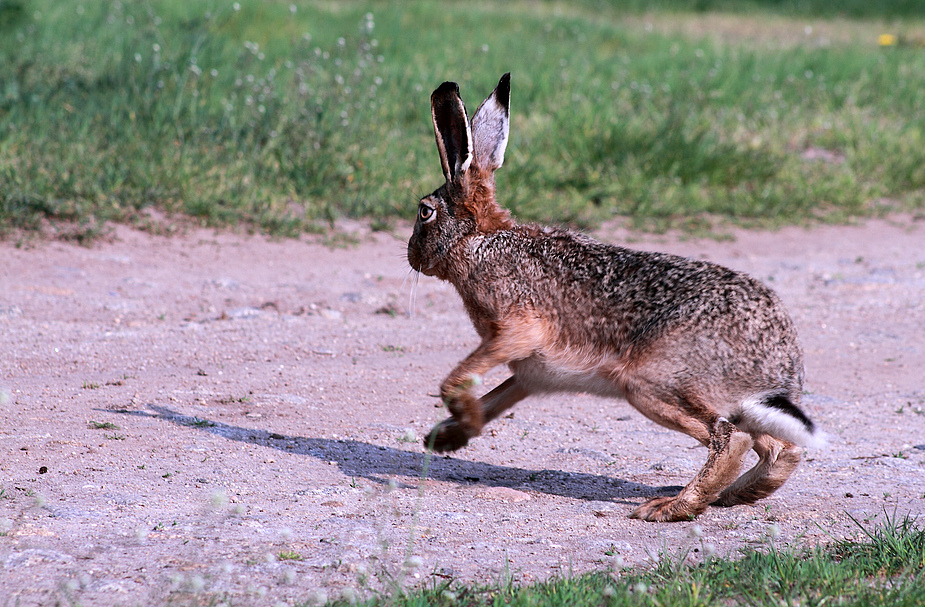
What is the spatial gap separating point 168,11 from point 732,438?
33.5 ft

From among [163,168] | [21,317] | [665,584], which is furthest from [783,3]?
[665,584]

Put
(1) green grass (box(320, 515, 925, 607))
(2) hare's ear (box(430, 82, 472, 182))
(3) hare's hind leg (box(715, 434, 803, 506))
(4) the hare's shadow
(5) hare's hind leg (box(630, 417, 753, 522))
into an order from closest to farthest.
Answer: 1. (1) green grass (box(320, 515, 925, 607))
2. (5) hare's hind leg (box(630, 417, 753, 522))
3. (3) hare's hind leg (box(715, 434, 803, 506))
4. (4) the hare's shadow
5. (2) hare's ear (box(430, 82, 472, 182))

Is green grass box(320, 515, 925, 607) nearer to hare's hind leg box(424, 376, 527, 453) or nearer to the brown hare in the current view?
the brown hare

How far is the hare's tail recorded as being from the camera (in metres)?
3.82

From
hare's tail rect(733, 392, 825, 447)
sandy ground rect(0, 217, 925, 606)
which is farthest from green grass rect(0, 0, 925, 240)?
hare's tail rect(733, 392, 825, 447)

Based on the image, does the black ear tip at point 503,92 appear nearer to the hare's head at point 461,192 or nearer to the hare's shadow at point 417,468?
the hare's head at point 461,192

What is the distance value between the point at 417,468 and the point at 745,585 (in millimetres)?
1748

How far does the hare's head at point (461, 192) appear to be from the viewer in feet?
15.1

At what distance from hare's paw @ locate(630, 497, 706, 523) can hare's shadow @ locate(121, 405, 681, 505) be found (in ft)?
0.82

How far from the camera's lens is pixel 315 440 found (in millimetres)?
4598

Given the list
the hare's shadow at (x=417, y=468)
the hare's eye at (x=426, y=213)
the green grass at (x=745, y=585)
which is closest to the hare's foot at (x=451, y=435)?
the hare's shadow at (x=417, y=468)

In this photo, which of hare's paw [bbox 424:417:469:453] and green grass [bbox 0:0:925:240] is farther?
A: green grass [bbox 0:0:925:240]

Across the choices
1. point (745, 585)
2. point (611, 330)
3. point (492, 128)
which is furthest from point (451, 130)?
point (745, 585)

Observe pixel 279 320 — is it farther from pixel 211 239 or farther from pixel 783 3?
pixel 783 3
